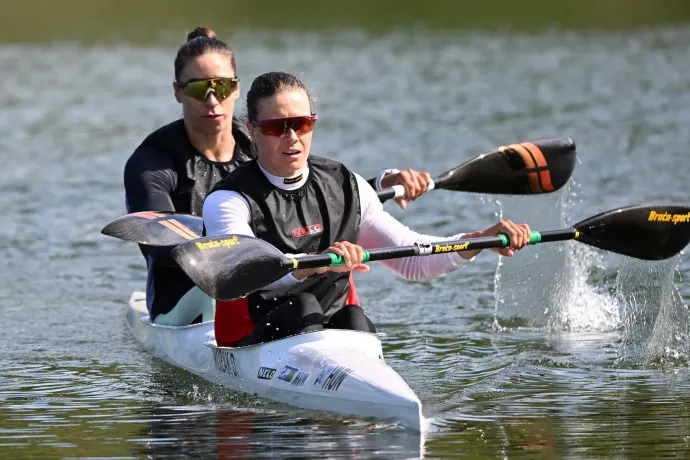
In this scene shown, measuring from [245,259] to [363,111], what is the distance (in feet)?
53.7

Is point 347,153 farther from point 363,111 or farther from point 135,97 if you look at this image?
point 135,97

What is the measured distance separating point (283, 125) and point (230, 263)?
785mm

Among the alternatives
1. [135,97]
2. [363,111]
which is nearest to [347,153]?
[363,111]

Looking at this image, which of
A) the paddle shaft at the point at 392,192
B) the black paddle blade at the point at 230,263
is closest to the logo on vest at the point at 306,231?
the black paddle blade at the point at 230,263

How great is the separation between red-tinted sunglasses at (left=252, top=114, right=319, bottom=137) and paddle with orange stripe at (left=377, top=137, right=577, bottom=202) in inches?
99.8

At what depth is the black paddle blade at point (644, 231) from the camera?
7.99 m

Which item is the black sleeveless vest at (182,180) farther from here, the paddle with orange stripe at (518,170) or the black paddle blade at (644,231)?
the black paddle blade at (644,231)

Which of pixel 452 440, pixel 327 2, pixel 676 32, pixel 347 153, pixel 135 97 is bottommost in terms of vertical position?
→ pixel 452 440

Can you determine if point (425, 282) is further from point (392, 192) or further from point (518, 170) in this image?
point (392, 192)

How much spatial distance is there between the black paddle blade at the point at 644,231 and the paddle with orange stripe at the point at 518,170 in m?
1.43

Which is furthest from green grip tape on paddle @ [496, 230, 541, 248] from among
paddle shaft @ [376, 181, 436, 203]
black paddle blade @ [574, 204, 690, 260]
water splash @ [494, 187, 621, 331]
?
water splash @ [494, 187, 621, 331]

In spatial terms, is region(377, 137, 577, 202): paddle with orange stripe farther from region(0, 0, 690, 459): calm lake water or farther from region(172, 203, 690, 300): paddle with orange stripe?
region(172, 203, 690, 300): paddle with orange stripe

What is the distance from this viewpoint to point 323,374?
21.5ft

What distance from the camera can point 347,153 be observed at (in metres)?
18.4
